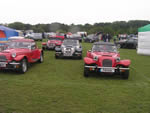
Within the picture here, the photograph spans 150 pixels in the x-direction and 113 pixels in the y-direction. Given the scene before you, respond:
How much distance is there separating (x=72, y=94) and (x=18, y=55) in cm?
397

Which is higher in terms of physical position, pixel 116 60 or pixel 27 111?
pixel 116 60

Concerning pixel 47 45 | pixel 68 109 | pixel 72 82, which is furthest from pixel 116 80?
pixel 47 45

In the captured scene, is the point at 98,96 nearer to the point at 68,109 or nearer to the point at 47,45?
the point at 68,109

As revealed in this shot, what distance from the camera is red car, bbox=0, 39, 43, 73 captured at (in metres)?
7.87

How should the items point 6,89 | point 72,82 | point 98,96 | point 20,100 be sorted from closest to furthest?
point 20,100, point 98,96, point 6,89, point 72,82

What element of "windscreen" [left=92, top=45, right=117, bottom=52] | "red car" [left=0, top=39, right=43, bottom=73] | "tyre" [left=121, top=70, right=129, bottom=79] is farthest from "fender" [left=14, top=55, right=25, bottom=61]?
"tyre" [left=121, top=70, right=129, bottom=79]

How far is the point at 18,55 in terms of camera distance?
8289mm

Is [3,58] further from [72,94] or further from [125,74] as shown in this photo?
[125,74]

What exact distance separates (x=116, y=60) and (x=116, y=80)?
2.87 ft

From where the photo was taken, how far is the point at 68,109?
438cm

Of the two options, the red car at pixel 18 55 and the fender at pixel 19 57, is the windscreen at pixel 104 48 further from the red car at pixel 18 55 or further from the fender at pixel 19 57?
the fender at pixel 19 57

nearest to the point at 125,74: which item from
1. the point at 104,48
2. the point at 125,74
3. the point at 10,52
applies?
the point at 125,74

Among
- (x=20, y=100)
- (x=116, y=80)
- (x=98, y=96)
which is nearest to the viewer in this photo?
(x=20, y=100)

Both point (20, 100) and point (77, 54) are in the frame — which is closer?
point (20, 100)
